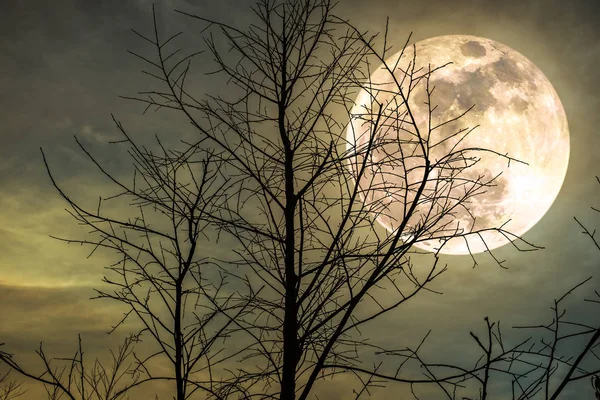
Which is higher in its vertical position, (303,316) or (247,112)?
(247,112)

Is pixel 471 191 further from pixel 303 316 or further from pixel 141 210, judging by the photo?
pixel 141 210

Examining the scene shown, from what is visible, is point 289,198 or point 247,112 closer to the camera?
point 289,198

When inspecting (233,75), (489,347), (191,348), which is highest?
(233,75)

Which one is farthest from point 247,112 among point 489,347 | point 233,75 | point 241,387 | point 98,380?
point 98,380

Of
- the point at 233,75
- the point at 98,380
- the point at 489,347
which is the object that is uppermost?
the point at 233,75

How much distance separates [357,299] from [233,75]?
6.04ft

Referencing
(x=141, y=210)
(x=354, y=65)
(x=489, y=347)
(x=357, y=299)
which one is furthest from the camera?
(x=354, y=65)

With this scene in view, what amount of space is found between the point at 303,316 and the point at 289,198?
722 mm

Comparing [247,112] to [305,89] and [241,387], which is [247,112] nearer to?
[305,89]

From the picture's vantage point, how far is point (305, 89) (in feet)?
12.7

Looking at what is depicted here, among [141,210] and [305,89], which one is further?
[305,89]

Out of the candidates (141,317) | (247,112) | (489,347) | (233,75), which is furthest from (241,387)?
(233,75)

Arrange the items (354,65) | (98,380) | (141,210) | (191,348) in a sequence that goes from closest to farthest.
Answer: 1. (191,348)
2. (141,210)
3. (354,65)
4. (98,380)

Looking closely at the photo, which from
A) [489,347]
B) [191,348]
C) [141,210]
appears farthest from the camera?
[141,210]
